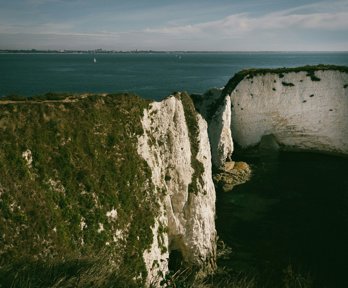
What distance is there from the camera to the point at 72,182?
17.3 m

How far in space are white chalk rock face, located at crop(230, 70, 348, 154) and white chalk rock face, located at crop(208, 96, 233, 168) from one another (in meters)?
4.05

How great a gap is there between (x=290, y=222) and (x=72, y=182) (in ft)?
60.4

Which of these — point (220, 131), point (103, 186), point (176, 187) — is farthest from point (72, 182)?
point (220, 131)

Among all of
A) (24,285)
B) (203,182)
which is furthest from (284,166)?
(24,285)

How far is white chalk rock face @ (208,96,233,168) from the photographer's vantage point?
126 ft

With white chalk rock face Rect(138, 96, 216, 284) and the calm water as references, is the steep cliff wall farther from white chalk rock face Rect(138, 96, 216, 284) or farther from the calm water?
the calm water

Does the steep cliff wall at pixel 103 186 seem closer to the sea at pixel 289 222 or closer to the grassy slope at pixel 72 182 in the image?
the grassy slope at pixel 72 182

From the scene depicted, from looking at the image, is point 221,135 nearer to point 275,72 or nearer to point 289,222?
point 275,72

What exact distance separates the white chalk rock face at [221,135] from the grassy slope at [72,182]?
18.9m

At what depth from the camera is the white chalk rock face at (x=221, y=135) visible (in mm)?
38469

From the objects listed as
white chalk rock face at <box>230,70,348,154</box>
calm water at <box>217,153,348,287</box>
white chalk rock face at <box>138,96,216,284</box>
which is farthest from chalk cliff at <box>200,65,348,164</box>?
white chalk rock face at <box>138,96,216,284</box>

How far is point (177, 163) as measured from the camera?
23000mm

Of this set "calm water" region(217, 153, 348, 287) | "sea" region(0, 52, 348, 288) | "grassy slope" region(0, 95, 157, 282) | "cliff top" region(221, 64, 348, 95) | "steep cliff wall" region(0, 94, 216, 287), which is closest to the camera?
"grassy slope" region(0, 95, 157, 282)

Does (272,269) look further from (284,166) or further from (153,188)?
(284,166)
